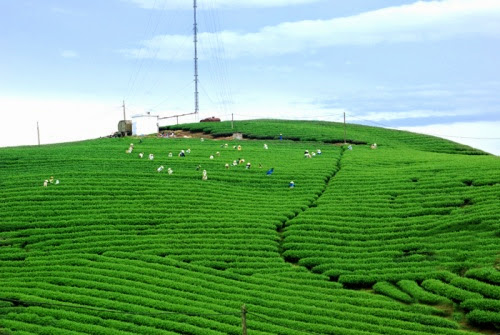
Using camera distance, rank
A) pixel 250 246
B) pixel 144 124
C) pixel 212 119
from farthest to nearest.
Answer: pixel 212 119 < pixel 144 124 < pixel 250 246

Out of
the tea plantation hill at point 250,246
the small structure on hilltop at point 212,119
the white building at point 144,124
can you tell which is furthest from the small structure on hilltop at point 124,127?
the tea plantation hill at point 250,246

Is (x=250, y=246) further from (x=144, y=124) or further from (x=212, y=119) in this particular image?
(x=212, y=119)

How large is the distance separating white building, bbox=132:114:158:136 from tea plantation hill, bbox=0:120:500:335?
847 inches

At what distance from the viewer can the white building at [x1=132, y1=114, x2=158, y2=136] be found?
8031 cm

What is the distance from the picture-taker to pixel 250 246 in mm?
36219

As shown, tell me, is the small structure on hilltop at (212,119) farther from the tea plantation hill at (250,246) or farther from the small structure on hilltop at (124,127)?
the tea plantation hill at (250,246)

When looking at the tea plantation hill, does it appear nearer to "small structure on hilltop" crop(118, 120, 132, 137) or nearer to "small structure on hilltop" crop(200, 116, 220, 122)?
"small structure on hilltop" crop(118, 120, 132, 137)

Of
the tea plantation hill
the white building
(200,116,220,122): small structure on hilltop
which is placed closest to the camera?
the tea plantation hill

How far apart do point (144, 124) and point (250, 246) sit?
47793 mm

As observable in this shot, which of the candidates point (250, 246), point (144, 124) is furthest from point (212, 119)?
point (250, 246)

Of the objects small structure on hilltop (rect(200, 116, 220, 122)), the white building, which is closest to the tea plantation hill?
the white building

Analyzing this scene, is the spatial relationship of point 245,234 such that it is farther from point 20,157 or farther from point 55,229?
point 20,157

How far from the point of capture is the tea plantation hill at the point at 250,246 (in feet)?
88.3

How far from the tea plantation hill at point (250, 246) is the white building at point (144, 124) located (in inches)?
847
